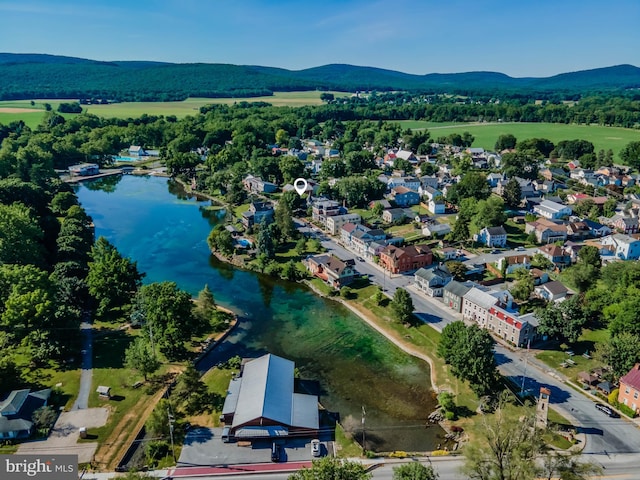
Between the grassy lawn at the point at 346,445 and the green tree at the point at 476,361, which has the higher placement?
the green tree at the point at 476,361

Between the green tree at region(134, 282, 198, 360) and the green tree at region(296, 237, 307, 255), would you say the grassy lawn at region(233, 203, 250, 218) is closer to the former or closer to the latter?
the green tree at region(296, 237, 307, 255)

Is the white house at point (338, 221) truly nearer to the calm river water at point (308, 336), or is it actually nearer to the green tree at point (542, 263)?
the calm river water at point (308, 336)

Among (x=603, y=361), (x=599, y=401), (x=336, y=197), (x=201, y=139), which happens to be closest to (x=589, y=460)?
(x=599, y=401)

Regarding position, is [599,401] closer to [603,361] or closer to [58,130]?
[603,361]

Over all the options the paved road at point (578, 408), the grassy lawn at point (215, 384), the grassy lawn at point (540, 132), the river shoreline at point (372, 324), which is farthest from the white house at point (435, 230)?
the grassy lawn at point (540, 132)

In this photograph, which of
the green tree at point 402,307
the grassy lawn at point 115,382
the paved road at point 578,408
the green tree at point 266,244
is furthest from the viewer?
the green tree at point 266,244

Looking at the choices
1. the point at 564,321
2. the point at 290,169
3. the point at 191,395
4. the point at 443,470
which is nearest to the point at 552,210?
the point at 564,321

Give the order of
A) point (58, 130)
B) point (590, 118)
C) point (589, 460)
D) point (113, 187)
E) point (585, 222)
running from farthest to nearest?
point (590, 118)
point (58, 130)
point (113, 187)
point (585, 222)
point (589, 460)
